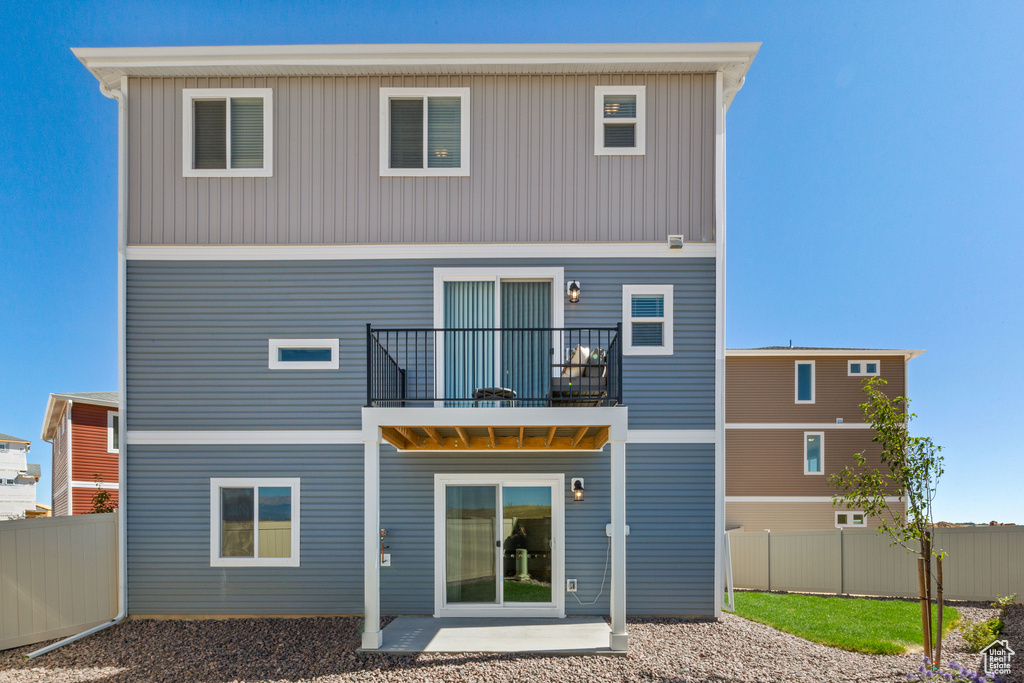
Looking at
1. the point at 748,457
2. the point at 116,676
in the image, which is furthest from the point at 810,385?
the point at 116,676

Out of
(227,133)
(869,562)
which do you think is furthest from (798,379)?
(227,133)

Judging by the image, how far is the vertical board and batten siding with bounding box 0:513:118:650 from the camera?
720 centimetres

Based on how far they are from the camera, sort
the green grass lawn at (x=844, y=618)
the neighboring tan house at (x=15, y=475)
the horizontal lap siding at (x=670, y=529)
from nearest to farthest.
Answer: the green grass lawn at (x=844, y=618)
the horizontal lap siding at (x=670, y=529)
the neighboring tan house at (x=15, y=475)

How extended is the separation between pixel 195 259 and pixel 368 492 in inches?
166

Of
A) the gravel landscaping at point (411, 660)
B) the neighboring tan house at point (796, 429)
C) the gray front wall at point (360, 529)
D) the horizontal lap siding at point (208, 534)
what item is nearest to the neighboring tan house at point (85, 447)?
the horizontal lap siding at point (208, 534)

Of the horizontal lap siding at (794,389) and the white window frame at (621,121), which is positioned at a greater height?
the white window frame at (621,121)

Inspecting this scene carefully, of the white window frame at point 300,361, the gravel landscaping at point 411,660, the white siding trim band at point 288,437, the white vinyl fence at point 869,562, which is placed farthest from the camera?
the white vinyl fence at point 869,562

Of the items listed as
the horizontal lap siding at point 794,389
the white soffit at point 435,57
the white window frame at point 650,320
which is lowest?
the horizontal lap siding at point 794,389

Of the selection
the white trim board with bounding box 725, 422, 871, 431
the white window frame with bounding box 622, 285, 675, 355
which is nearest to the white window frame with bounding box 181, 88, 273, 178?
the white window frame with bounding box 622, 285, 675, 355

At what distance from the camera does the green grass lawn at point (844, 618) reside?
7.61 m

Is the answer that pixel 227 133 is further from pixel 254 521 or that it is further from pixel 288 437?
pixel 254 521

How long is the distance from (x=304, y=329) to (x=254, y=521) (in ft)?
8.62

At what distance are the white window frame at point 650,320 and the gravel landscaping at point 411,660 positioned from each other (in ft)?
11.4

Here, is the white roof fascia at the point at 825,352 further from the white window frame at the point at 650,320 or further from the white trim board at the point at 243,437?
the white trim board at the point at 243,437
